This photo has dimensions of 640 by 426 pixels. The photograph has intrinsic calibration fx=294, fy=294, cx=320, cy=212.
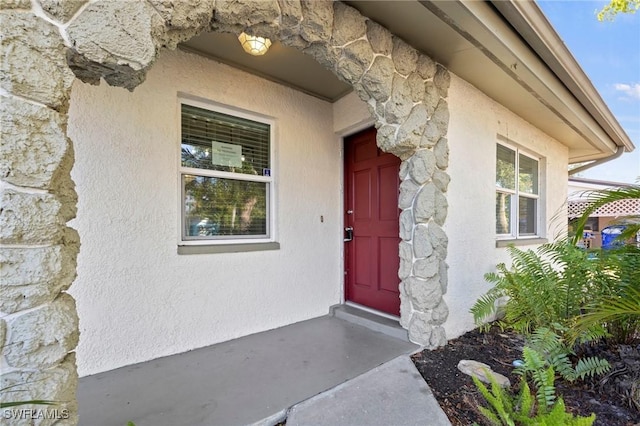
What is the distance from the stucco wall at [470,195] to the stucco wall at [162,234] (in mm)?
1607

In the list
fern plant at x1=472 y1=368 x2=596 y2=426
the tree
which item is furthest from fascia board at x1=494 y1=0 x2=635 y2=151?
fern plant at x1=472 y1=368 x2=596 y2=426

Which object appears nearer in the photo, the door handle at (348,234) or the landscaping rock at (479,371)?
the landscaping rock at (479,371)

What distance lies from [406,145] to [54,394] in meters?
2.68

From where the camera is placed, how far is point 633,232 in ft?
7.40

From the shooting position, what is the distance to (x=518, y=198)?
14.3ft

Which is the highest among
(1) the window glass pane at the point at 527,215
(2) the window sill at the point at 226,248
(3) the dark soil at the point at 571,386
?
(1) the window glass pane at the point at 527,215

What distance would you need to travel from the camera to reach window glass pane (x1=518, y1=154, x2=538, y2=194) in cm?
447

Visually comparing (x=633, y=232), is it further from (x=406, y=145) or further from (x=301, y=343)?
(x=301, y=343)

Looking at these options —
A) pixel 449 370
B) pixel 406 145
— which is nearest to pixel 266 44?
pixel 406 145

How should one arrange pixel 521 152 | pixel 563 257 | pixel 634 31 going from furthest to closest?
pixel 634 31 < pixel 521 152 < pixel 563 257

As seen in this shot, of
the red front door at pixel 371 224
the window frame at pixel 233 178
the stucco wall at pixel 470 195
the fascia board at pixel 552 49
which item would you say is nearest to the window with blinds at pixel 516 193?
the stucco wall at pixel 470 195

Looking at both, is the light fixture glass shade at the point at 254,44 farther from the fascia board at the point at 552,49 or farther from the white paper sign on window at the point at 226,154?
the fascia board at the point at 552,49

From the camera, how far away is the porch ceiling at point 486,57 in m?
2.17

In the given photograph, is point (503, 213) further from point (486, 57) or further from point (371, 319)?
point (371, 319)
